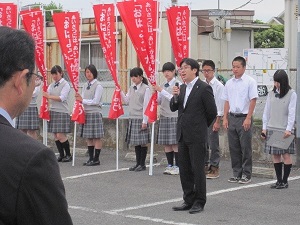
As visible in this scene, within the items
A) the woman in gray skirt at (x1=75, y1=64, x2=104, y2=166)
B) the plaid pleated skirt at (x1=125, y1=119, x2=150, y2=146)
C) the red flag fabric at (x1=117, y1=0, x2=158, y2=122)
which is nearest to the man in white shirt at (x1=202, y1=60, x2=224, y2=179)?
the red flag fabric at (x1=117, y1=0, x2=158, y2=122)

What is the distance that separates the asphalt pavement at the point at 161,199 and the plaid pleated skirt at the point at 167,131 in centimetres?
57

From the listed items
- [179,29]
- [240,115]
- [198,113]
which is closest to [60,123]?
[179,29]

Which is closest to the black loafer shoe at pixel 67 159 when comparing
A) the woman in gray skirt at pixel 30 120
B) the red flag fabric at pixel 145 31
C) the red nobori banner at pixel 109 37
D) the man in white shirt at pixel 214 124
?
the woman in gray skirt at pixel 30 120

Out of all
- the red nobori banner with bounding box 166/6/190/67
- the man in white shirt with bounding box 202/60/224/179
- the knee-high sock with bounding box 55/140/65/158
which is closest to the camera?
the man in white shirt with bounding box 202/60/224/179

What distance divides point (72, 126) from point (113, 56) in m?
3.02

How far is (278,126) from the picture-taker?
31.2ft

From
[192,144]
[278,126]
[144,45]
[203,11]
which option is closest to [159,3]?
[144,45]

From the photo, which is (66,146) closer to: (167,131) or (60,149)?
(60,149)

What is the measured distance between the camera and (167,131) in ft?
36.4

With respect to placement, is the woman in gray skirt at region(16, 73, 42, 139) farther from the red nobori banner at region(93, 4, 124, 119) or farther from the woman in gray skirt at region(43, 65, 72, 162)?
the red nobori banner at region(93, 4, 124, 119)

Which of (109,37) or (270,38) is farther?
(270,38)

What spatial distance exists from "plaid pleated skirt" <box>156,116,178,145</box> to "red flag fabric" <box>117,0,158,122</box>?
0.45 meters

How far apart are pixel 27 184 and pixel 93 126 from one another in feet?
33.7

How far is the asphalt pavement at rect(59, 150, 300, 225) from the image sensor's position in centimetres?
748
